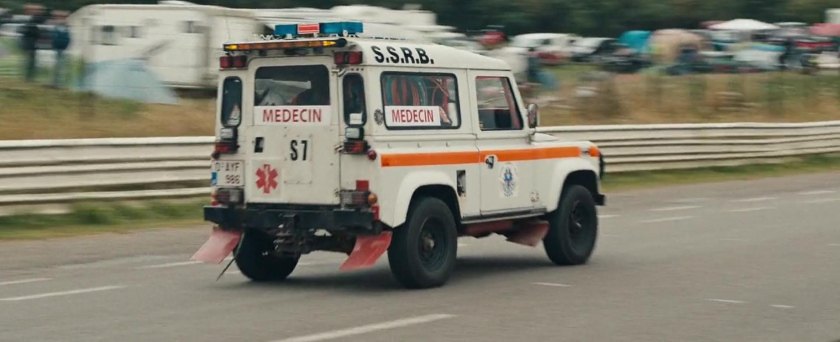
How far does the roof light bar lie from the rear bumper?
1320 mm

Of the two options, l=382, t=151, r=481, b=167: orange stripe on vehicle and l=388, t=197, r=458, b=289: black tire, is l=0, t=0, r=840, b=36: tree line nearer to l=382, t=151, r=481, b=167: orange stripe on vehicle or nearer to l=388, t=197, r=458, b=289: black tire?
l=382, t=151, r=481, b=167: orange stripe on vehicle

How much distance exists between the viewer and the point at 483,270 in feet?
44.2

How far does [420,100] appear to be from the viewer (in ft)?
39.6

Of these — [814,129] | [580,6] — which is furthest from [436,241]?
[580,6]

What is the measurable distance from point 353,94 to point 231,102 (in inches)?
51.5

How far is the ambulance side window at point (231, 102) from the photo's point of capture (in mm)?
12227

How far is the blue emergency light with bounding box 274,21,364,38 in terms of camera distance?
11.7 metres

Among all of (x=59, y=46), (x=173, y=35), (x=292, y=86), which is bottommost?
(x=292, y=86)

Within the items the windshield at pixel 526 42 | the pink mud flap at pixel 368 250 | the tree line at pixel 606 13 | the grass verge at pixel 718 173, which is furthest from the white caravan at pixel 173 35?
the tree line at pixel 606 13

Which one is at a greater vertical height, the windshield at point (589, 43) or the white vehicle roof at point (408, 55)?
the windshield at point (589, 43)

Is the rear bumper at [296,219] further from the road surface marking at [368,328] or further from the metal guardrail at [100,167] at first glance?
the metal guardrail at [100,167]

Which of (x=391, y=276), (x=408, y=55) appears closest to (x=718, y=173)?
(x=391, y=276)

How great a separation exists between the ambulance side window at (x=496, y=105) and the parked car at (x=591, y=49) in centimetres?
3702

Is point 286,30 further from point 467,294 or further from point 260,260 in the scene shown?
point 467,294
